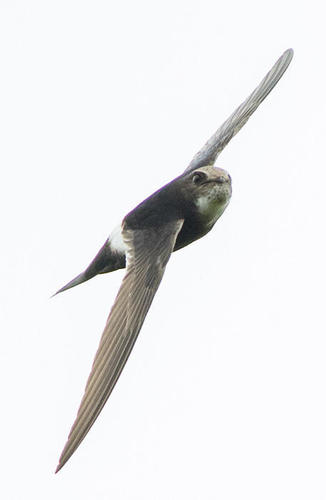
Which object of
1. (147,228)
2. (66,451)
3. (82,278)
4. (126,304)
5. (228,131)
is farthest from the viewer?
(228,131)

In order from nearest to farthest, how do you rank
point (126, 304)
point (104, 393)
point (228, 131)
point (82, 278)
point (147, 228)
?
point (104, 393) → point (126, 304) → point (147, 228) → point (82, 278) → point (228, 131)

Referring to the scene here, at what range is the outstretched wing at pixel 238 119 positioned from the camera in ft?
27.8

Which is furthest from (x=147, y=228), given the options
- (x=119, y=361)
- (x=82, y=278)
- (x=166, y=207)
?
(x=119, y=361)

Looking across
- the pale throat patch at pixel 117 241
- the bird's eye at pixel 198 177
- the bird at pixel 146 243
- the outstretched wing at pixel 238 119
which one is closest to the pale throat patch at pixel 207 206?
the bird at pixel 146 243

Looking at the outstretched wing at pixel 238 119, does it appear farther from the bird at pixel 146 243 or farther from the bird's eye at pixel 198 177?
the bird's eye at pixel 198 177

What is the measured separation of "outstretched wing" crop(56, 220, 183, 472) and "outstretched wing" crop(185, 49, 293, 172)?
98cm

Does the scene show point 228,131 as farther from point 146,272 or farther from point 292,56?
point 146,272

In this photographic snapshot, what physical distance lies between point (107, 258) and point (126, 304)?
907 mm

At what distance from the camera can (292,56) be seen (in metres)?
9.10

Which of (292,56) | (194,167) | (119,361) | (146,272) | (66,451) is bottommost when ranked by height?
(66,451)

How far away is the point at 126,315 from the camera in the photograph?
6.87 m

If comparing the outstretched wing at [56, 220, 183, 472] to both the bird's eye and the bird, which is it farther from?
the bird's eye

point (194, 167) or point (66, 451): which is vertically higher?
point (194, 167)

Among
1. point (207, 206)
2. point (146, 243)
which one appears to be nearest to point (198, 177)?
point (207, 206)
